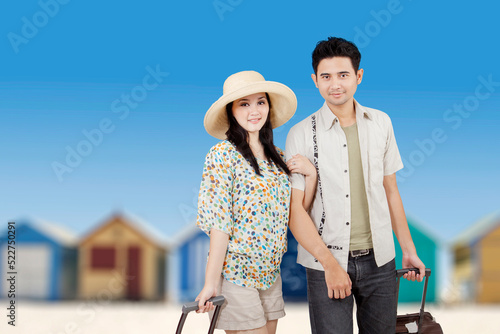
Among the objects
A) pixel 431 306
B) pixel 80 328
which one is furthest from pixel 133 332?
pixel 431 306

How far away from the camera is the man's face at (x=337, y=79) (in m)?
2.15

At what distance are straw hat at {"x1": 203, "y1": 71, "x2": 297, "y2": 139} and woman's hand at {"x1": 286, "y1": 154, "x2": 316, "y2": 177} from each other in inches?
10.3

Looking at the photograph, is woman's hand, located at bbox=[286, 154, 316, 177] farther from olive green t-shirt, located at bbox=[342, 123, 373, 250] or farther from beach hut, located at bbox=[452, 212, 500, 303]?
beach hut, located at bbox=[452, 212, 500, 303]

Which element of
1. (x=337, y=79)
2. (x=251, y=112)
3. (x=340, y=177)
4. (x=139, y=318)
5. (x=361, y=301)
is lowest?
(x=139, y=318)

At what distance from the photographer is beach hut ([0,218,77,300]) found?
545 centimetres

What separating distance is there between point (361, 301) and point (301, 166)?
0.63 metres

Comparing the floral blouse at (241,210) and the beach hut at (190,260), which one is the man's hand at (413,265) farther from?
the beach hut at (190,260)

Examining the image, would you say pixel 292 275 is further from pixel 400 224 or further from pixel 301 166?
pixel 301 166

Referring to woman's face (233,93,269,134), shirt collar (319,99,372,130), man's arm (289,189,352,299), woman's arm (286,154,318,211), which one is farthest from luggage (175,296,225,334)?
shirt collar (319,99,372,130)

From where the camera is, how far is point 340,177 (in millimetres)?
2162

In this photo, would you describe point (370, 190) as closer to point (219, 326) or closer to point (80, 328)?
point (219, 326)

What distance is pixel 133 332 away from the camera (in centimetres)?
482

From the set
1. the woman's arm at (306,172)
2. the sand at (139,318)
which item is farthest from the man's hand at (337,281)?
the sand at (139,318)

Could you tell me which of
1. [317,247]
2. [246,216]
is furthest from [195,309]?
[317,247]
